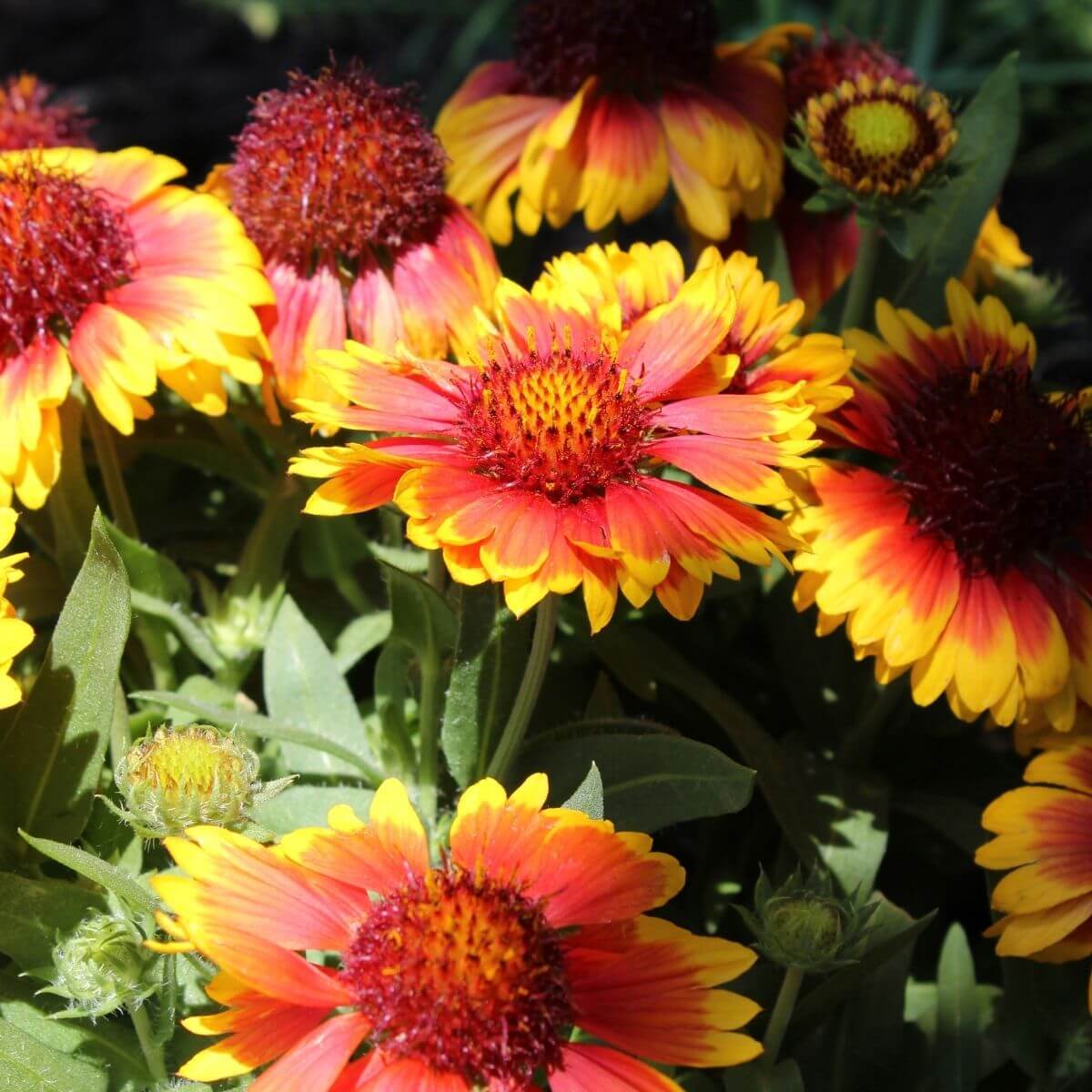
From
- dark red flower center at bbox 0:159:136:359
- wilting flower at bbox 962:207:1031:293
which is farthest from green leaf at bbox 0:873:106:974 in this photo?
wilting flower at bbox 962:207:1031:293

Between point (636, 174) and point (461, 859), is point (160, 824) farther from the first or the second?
point (636, 174)

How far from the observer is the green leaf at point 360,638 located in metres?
1.42

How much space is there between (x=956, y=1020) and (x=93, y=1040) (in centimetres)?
73

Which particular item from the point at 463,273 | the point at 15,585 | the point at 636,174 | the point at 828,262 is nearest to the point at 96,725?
the point at 15,585

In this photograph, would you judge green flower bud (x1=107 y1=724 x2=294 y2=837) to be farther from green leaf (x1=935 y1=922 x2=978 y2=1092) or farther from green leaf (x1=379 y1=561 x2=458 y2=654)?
green leaf (x1=935 y1=922 x2=978 y2=1092)

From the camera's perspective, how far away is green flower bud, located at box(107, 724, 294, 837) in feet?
3.25

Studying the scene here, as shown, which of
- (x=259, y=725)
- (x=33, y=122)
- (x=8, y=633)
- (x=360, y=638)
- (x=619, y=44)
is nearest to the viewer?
(x=8, y=633)

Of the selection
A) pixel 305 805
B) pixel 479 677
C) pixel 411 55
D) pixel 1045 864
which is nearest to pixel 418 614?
pixel 479 677

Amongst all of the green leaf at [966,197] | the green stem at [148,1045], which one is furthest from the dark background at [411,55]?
the green stem at [148,1045]

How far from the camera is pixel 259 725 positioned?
120 centimetres

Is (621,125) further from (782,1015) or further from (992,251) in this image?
(782,1015)

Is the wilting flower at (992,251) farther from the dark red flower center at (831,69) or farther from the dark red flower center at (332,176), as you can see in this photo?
the dark red flower center at (332,176)

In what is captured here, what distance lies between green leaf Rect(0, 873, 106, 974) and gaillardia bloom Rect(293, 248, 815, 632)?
36cm

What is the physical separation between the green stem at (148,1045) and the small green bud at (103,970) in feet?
0.09
